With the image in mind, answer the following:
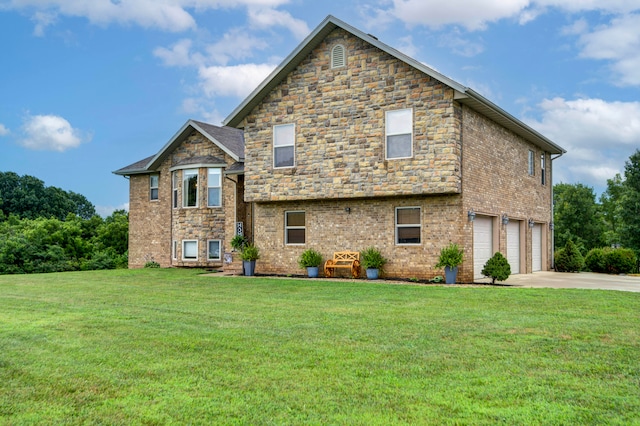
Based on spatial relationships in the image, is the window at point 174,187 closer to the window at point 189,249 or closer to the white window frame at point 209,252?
the window at point 189,249

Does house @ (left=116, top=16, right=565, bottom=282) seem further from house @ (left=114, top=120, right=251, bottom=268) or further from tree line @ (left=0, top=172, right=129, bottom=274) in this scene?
tree line @ (left=0, top=172, right=129, bottom=274)

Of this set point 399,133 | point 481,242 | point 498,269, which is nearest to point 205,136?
point 399,133

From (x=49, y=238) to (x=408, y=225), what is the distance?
27880mm

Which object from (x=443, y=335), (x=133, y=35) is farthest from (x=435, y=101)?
(x=133, y=35)

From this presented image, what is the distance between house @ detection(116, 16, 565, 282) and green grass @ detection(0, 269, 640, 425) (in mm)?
6093

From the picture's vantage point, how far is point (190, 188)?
79.8 feet

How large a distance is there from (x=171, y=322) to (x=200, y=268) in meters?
15.0

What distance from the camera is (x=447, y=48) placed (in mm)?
18625

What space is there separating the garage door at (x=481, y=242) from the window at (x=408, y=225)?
2.01m

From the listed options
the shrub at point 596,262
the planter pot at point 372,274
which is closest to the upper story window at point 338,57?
the planter pot at point 372,274

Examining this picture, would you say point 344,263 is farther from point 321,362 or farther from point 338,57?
point 321,362

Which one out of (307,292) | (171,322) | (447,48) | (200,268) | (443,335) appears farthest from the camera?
(200,268)

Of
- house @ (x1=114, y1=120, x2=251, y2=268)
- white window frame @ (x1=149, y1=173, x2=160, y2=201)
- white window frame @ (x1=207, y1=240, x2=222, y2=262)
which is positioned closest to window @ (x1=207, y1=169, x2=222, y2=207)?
house @ (x1=114, y1=120, x2=251, y2=268)

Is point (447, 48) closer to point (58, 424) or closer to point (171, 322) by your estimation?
point (171, 322)
